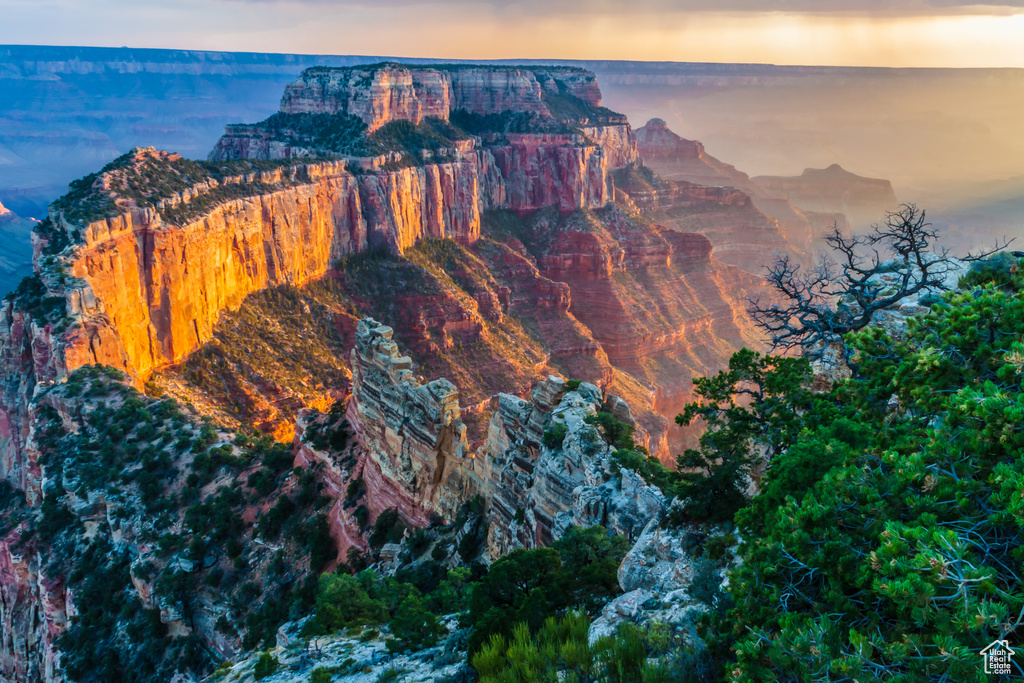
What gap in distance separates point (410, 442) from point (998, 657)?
92.9ft

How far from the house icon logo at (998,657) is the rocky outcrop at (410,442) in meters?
25.1

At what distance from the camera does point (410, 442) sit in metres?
34.6

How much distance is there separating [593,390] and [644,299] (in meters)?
87.9

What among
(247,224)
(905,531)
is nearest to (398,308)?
(247,224)

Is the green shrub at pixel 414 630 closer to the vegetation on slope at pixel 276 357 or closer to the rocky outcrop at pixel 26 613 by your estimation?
the rocky outcrop at pixel 26 613

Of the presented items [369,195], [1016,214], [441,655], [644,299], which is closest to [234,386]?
[369,195]

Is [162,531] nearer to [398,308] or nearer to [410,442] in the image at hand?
[410,442]

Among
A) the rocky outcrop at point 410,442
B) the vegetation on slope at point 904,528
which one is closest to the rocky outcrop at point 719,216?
the rocky outcrop at point 410,442

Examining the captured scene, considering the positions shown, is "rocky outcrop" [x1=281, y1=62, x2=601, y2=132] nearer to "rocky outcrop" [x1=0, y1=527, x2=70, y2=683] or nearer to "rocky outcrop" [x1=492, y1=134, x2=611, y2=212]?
"rocky outcrop" [x1=492, y1=134, x2=611, y2=212]

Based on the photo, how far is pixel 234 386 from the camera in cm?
6047

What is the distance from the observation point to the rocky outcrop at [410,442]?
33.4 meters

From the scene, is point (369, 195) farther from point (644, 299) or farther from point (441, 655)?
point (441, 655)

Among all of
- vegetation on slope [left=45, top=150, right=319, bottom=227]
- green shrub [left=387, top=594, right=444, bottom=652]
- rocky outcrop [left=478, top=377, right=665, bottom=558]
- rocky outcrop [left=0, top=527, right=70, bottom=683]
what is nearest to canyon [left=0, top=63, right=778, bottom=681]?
rocky outcrop [left=478, top=377, right=665, bottom=558]

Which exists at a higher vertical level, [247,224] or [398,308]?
[247,224]
